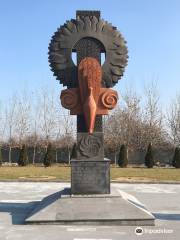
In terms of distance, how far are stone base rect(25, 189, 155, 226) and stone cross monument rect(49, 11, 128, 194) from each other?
105 cm

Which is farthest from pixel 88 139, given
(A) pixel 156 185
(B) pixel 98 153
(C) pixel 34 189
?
(A) pixel 156 185

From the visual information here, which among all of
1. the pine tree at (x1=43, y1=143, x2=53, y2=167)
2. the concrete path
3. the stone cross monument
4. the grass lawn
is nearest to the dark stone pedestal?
the stone cross monument

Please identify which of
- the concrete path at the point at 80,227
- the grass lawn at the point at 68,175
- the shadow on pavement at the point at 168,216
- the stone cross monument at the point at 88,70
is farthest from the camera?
the grass lawn at the point at 68,175

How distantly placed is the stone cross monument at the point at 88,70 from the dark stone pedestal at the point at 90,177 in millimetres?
191

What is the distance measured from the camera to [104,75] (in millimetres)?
10164

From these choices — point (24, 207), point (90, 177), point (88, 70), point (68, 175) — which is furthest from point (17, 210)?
point (68, 175)

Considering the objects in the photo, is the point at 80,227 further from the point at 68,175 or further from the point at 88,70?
the point at 68,175

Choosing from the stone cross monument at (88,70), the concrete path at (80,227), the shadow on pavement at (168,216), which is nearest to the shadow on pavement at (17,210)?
the concrete path at (80,227)

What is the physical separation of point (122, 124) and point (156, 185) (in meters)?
20.5

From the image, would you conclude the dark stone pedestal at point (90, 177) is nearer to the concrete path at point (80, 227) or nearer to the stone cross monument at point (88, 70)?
the stone cross monument at point (88, 70)

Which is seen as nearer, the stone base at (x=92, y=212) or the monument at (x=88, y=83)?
the stone base at (x=92, y=212)

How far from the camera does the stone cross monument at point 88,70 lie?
390 inches

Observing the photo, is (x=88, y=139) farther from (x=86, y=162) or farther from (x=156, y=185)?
(x=156, y=185)

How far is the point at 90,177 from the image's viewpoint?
954 centimetres
